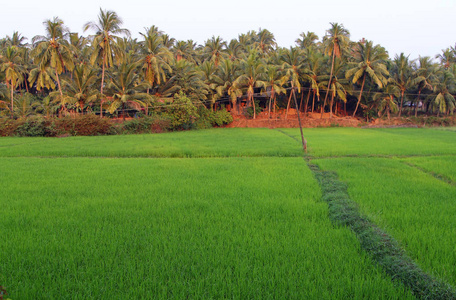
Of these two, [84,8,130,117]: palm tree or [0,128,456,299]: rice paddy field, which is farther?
[84,8,130,117]: palm tree

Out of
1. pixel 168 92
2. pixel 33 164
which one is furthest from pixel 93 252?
pixel 168 92

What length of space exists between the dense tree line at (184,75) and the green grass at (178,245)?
730 inches

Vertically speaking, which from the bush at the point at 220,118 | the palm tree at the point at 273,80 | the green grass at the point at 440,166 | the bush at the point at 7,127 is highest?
the palm tree at the point at 273,80

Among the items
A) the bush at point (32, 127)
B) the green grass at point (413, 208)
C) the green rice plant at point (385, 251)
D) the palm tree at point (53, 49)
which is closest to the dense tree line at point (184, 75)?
the palm tree at point (53, 49)

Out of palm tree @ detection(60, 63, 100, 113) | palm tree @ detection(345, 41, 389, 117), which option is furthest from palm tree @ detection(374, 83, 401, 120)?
palm tree @ detection(60, 63, 100, 113)

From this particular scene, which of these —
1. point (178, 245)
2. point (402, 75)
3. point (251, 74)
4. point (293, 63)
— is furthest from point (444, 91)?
point (178, 245)

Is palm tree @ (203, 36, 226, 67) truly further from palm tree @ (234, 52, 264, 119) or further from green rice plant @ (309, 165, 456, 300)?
green rice plant @ (309, 165, 456, 300)

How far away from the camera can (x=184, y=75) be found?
28172mm

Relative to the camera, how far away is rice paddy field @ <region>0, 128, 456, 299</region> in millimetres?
2590

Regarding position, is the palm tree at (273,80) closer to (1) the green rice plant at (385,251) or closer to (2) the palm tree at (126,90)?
(2) the palm tree at (126,90)

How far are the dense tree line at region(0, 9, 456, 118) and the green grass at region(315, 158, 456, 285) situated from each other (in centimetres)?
1591

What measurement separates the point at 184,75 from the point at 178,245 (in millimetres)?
26410

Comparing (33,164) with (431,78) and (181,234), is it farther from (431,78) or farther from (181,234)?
(431,78)

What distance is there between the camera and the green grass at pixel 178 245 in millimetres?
2559
